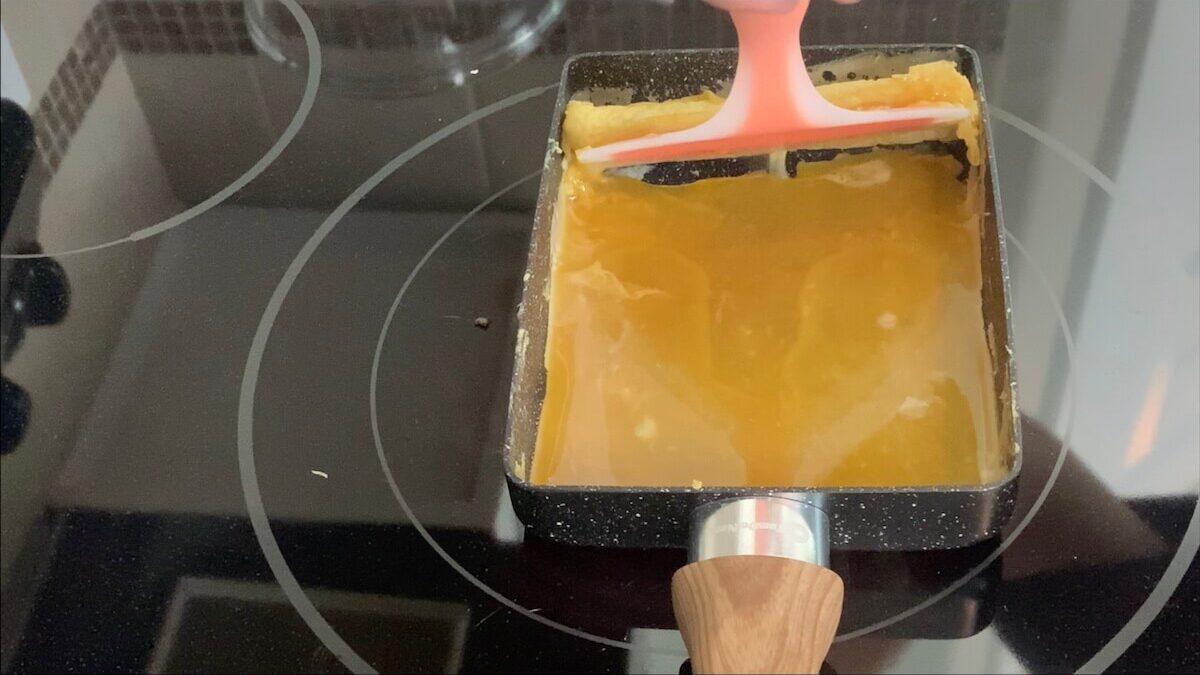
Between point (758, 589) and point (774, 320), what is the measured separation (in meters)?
0.20

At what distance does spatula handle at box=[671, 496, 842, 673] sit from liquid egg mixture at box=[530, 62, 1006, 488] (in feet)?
0.18

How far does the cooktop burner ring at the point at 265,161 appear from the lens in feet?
2.02

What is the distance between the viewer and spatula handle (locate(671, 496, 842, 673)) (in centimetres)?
36

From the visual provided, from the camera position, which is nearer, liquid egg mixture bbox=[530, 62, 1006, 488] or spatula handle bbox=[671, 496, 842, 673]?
spatula handle bbox=[671, 496, 842, 673]

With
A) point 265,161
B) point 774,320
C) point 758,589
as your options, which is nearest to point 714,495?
point 758,589

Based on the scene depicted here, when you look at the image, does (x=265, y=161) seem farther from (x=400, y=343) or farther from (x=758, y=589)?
(x=758, y=589)

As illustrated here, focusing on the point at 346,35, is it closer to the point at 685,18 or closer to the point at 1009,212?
the point at 685,18

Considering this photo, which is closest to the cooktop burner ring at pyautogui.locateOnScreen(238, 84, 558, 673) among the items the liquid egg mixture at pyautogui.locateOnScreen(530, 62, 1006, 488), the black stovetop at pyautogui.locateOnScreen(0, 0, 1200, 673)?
the black stovetop at pyautogui.locateOnScreen(0, 0, 1200, 673)

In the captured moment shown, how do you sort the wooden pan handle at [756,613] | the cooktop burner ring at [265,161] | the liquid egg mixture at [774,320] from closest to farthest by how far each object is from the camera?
the wooden pan handle at [756,613] → the liquid egg mixture at [774,320] → the cooktop burner ring at [265,161]

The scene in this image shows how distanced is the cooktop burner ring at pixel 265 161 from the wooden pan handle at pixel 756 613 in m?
0.40

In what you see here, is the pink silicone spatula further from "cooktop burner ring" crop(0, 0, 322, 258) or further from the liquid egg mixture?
"cooktop burner ring" crop(0, 0, 322, 258)

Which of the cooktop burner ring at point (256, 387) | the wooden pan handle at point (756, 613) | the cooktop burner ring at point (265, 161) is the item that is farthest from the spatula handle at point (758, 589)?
the cooktop burner ring at point (265, 161)

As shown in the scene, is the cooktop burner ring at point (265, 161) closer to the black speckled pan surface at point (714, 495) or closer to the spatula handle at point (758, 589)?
the black speckled pan surface at point (714, 495)

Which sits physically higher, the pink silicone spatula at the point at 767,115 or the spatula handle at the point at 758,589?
the pink silicone spatula at the point at 767,115
